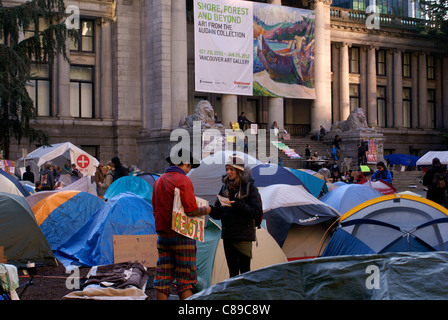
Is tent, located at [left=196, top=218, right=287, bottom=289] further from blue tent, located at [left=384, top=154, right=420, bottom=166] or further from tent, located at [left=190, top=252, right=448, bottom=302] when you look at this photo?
blue tent, located at [left=384, top=154, right=420, bottom=166]

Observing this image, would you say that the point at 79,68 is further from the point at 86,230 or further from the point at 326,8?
the point at 86,230

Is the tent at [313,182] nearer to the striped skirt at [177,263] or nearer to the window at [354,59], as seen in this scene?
the striped skirt at [177,263]

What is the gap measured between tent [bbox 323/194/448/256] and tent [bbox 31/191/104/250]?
6.46 meters

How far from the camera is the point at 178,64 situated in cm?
3562

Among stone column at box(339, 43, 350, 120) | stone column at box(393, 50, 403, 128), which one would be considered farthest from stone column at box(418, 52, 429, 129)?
stone column at box(339, 43, 350, 120)

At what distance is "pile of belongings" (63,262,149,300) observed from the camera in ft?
29.1

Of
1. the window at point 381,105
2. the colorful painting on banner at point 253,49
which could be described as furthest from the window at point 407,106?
the colorful painting on banner at point 253,49

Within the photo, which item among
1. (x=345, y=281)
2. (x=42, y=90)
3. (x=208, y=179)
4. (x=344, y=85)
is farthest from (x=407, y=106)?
(x=345, y=281)

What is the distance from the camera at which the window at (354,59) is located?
1908 inches

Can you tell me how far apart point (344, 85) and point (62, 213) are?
35.1 m

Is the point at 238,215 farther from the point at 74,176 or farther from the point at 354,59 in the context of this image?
the point at 354,59
